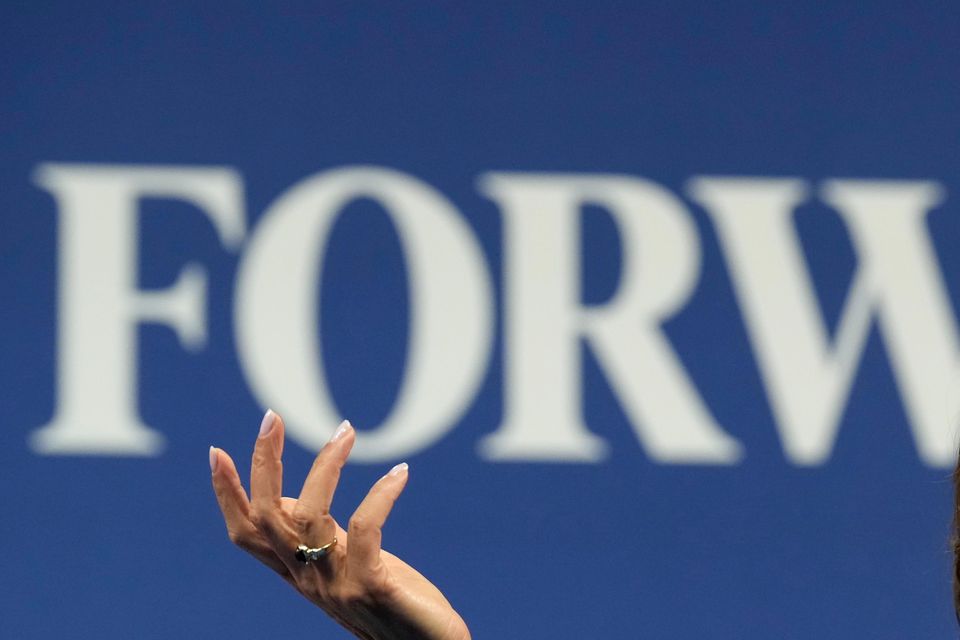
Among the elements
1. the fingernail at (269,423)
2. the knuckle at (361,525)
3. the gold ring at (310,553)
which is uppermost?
the fingernail at (269,423)

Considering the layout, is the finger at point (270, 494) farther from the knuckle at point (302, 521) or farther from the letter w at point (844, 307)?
the letter w at point (844, 307)

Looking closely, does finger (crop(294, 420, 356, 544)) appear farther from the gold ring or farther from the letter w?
the letter w

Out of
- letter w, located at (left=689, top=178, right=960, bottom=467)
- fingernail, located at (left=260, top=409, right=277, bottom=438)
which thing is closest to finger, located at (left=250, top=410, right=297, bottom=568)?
fingernail, located at (left=260, top=409, right=277, bottom=438)

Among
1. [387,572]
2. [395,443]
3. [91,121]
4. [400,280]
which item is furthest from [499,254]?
[387,572]

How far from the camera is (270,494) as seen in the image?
690 mm

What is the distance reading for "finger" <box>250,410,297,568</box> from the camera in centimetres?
69

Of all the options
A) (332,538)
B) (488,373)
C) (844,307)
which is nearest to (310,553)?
(332,538)

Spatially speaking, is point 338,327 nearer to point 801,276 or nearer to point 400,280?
point 400,280

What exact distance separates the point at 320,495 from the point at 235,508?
55 mm

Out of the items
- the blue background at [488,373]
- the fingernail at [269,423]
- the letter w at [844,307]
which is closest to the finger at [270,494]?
the fingernail at [269,423]

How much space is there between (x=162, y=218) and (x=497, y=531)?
522mm

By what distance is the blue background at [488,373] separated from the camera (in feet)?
5.31

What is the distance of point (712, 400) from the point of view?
164 centimetres

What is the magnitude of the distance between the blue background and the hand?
35.3 inches
